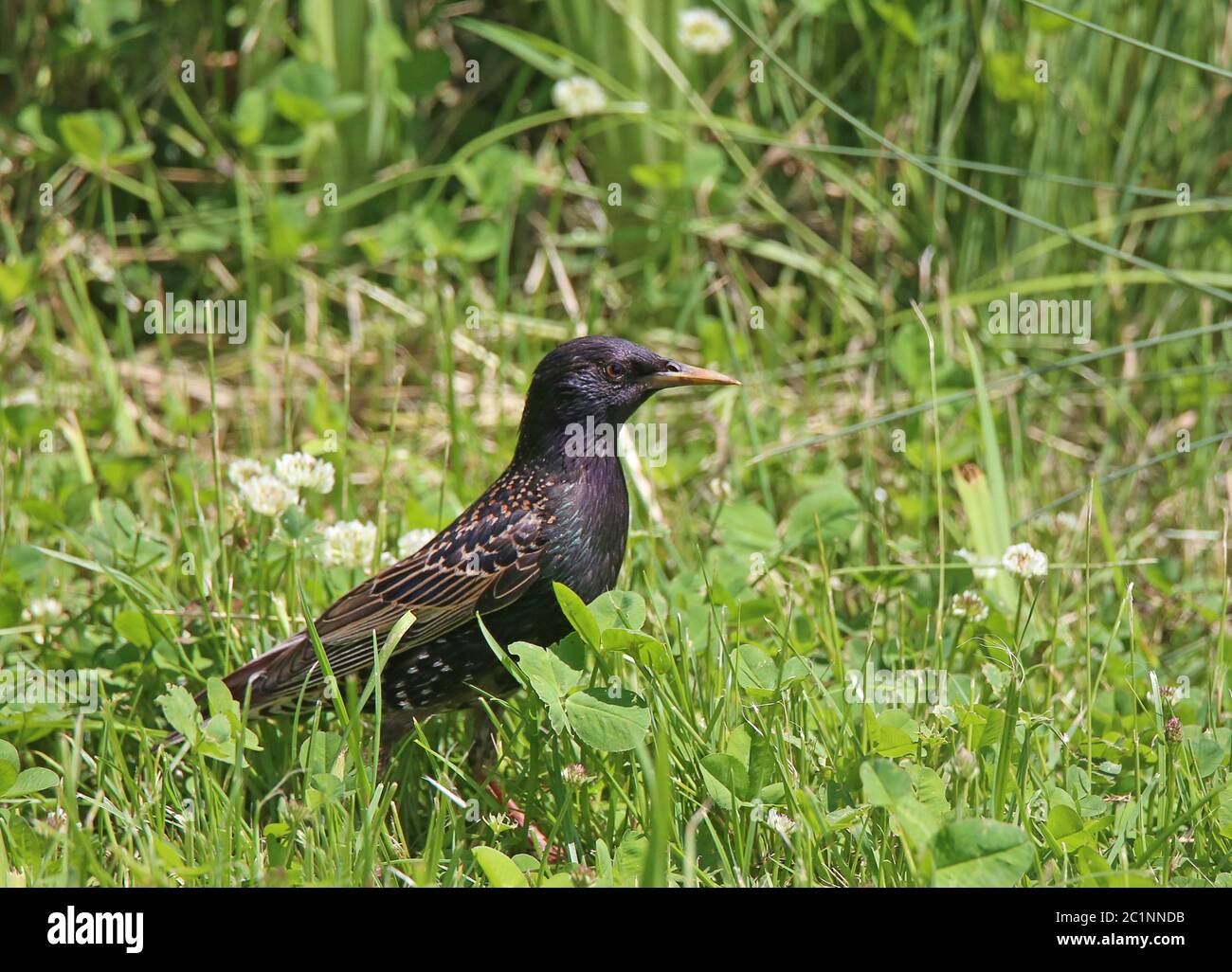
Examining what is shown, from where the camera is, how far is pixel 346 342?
5594 mm

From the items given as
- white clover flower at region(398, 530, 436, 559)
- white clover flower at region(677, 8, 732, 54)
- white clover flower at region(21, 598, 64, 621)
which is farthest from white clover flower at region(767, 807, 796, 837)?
white clover flower at region(677, 8, 732, 54)

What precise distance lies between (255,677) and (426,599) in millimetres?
444

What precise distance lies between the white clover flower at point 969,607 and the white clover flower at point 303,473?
1719mm

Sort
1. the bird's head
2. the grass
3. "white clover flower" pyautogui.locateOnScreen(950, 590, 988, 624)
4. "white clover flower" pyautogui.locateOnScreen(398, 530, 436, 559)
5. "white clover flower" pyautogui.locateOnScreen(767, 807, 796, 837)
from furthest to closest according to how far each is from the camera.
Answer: "white clover flower" pyautogui.locateOnScreen(398, 530, 436, 559) < "white clover flower" pyautogui.locateOnScreen(950, 590, 988, 624) < the bird's head < the grass < "white clover flower" pyautogui.locateOnScreen(767, 807, 796, 837)

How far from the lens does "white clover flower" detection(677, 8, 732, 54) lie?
17.5 ft

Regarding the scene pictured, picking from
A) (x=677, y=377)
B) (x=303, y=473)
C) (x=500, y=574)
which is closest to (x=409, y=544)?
(x=303, y=473)

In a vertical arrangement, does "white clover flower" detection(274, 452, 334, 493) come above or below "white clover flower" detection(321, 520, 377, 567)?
above

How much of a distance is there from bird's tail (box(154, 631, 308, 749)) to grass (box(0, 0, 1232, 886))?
0.34ft

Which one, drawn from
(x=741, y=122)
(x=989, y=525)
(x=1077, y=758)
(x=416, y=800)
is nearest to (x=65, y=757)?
(x=416, y=800)

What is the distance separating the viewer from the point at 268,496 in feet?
12.1

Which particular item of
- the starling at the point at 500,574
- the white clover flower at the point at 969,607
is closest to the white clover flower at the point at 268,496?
the starling at the point at 500,574

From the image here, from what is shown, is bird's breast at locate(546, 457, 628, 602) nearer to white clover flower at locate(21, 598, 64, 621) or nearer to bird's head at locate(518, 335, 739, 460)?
bird's head at locate(518, 335, 739, 460)

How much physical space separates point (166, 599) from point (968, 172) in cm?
346

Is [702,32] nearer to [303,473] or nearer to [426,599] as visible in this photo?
[303,473]
